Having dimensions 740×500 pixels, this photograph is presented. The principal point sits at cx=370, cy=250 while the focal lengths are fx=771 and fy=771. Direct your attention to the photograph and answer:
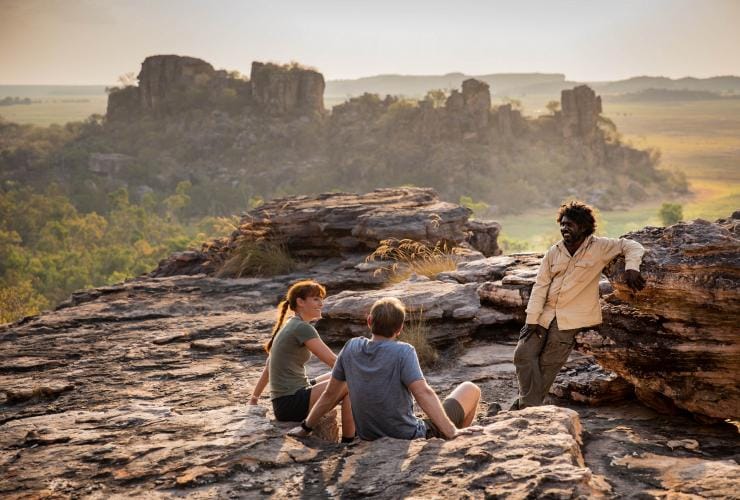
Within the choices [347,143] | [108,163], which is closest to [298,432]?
[347,143]

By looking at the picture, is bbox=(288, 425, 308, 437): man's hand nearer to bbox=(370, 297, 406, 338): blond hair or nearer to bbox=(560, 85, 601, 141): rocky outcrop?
bbox=(370, 297, 406, 338): blond hair

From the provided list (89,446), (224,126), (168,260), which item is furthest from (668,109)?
(89,446)

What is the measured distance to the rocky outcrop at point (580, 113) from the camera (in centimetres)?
5544

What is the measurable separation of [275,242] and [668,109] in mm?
131717

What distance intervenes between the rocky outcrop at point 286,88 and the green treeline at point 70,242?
13.4m

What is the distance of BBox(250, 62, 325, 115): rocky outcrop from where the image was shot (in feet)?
207

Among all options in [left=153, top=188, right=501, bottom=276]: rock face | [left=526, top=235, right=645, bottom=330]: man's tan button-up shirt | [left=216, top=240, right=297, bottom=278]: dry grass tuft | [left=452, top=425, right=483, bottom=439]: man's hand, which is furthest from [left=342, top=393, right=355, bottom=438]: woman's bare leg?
[left=216, top=240, right=297, bottom=278]: dry grass tuft

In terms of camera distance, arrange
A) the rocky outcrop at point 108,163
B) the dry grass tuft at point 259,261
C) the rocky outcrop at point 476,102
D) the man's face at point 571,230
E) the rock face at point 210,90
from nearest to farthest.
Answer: the man's face at point 571,230 < the dry grass tuft at point 259,261 < the rocky outcrop at point 476,102 < the rocky outcrop at point 108,163 < the rock face at point 210,90

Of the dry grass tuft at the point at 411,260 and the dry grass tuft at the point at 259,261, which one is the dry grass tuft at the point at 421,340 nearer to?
the dry grass tuft at the point at 411,260

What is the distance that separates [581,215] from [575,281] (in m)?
0.45

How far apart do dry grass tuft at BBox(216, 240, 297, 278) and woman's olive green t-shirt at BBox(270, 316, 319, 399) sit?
6844 millimetres

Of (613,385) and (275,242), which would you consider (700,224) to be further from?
(275,242)

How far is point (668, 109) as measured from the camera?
131125mm

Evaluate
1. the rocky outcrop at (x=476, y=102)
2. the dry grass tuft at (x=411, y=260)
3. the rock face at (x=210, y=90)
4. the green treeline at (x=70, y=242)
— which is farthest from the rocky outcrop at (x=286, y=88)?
the dry grass tuft at (x=411, y=260)
